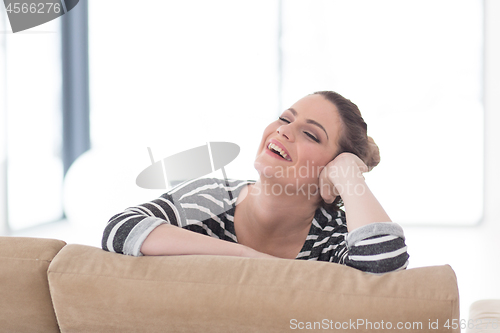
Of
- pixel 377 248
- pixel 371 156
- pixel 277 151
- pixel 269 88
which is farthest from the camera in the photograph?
pixel 269 88

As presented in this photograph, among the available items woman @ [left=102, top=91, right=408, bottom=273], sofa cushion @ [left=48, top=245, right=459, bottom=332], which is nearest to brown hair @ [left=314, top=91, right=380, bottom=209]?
woman @ [left=102, top=91, right=408, bottom=273]

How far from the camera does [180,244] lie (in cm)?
87

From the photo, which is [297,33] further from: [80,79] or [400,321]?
[400,321]

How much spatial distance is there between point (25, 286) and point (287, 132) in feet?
2.54

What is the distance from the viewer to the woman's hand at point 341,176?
1092 mm

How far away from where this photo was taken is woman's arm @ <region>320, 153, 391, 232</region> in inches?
37.1

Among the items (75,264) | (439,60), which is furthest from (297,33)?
(75,264)

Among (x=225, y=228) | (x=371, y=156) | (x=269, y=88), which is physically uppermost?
(x=269, y=88)

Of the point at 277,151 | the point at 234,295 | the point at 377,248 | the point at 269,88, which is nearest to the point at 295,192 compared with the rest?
the point at 277,151

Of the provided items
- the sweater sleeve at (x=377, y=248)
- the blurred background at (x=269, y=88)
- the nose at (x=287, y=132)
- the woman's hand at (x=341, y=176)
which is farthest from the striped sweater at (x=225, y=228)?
the blurred background at (x=269, y=88)

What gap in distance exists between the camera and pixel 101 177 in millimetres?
4238

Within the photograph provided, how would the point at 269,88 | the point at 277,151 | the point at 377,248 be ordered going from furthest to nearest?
the point at 269,88 → the point at 277,151 → the point at 377,248

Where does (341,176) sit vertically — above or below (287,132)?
below

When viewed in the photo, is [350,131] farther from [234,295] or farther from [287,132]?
[234,295]
